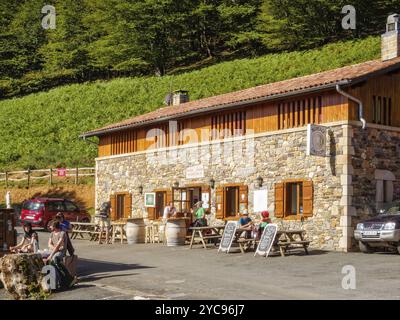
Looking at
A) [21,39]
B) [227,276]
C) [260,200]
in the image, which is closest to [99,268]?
[227,276]

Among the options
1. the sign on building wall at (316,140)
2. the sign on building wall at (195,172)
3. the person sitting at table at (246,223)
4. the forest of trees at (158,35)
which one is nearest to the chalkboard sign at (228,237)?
the person sitting at table at (246,223)

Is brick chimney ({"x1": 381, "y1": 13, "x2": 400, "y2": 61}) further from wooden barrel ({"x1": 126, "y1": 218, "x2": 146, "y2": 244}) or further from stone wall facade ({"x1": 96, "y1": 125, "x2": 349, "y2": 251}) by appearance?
wooden barrel ({"x1": 126, "y1": 218, "x2": 146, "y2": 244})

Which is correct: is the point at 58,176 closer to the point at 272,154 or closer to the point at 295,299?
the point at 272,154

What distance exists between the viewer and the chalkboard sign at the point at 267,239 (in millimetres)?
18609

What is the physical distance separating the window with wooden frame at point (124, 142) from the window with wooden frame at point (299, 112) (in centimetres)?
833

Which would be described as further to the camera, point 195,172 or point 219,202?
point 195,172

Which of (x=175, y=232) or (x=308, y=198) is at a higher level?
(x=308, y=198)

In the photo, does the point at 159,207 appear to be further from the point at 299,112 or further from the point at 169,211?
the point at 299,112

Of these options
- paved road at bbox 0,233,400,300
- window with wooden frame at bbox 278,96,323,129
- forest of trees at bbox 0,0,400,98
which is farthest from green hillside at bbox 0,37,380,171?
paved road at bbox 0,233,400,300

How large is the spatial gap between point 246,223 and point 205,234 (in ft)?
7.21

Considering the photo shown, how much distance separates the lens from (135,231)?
81.1 feet

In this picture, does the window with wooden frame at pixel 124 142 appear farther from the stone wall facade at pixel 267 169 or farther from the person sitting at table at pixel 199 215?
the person sitting at table at pixel 199 215

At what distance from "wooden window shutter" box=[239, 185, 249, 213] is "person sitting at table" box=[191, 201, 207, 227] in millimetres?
1371

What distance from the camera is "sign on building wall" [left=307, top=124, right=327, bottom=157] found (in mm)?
19844
